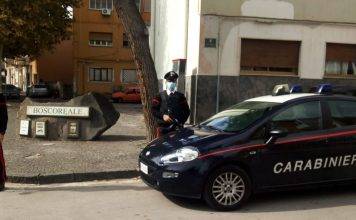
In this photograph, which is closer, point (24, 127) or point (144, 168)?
point (144, 168)

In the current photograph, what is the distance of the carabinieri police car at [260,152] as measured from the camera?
6383mm

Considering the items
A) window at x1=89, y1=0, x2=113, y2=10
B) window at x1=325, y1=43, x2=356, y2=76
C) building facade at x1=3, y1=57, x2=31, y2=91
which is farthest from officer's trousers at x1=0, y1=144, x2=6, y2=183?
building facade at x1=3, y1=57, x2=31, y2=91

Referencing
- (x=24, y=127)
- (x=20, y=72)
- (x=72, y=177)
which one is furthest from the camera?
(x=20, y=72)

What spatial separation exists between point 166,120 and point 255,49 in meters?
8.02

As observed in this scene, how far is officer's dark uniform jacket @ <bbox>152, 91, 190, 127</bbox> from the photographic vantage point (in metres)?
8.42

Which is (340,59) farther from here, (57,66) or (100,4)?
(57,66)

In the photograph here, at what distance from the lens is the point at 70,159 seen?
962 cm

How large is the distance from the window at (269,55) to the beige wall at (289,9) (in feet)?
2.76

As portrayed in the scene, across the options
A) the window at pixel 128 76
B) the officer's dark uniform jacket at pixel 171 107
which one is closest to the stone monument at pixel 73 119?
the officer's dark uniform jacket at pixel 171 107

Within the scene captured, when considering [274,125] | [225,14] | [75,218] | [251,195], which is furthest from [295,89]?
[225,14]

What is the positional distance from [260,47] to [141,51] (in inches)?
236

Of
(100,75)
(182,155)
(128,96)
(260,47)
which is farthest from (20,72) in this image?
(182,155)

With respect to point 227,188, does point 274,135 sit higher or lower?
higher

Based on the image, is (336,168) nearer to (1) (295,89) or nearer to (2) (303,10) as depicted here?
(1) (295,89)
